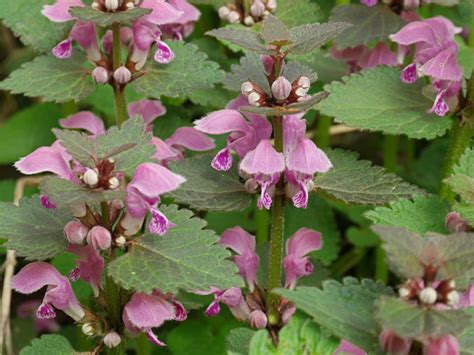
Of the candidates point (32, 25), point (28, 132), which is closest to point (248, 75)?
point (32, 25)

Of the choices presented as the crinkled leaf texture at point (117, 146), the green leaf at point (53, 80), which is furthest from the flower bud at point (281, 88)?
the green leaf at point (53, 80)

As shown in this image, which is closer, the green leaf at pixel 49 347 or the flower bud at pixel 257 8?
the green leaf at pixel 49 347

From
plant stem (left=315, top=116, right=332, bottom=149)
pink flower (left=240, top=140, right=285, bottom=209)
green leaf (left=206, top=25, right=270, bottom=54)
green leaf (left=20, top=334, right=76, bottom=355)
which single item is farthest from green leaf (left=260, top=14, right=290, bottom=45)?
plant stem (left=315, top=116, right=332, bottom=149)

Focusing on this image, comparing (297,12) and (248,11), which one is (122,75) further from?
(297,12)

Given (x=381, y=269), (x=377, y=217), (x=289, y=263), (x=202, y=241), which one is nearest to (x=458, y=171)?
(x=377, y=217)

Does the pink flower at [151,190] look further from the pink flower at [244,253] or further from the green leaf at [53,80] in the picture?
the green leaf at [53,80]

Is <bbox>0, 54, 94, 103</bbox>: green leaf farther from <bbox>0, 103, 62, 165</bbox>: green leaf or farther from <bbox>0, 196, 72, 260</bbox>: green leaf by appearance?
<bbox>0, 103, 62, 165</bbox>: green leaf
